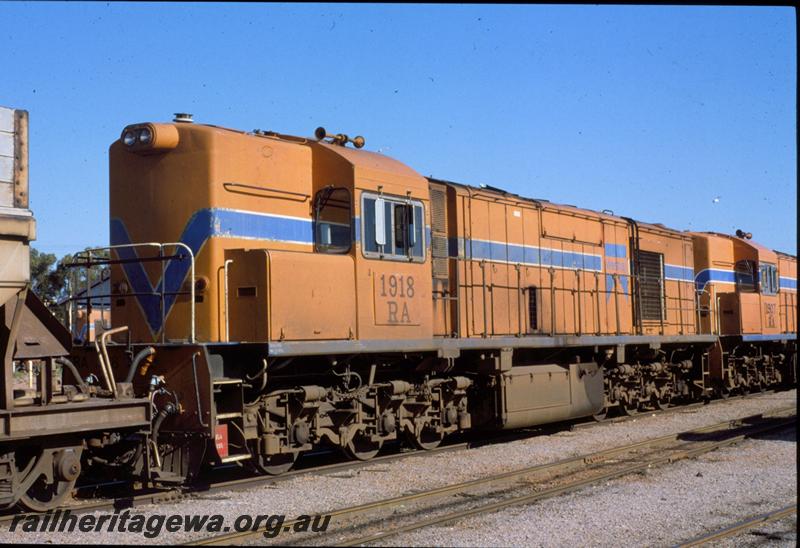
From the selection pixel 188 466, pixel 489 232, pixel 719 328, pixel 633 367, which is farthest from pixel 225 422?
pixel 719 328

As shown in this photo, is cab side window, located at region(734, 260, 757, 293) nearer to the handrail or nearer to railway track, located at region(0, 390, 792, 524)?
railway track, located at region(0, 390, 792, 524)

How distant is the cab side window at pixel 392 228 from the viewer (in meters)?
11.5

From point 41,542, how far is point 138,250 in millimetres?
4308

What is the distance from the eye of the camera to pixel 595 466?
11898mm

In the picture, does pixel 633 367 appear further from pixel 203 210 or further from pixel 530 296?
pixel 203 210

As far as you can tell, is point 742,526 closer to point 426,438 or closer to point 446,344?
point 446,344

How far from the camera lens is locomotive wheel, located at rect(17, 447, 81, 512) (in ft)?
28.2

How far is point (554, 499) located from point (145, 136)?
6.48 meters

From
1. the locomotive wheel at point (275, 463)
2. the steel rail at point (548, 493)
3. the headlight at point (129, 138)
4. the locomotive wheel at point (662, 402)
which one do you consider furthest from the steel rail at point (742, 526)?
the locomotive wheel at point (662, 402)

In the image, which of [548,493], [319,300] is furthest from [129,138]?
[548,493]

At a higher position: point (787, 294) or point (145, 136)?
point (145, 136)

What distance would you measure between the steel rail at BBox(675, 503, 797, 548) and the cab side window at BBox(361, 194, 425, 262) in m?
5.47

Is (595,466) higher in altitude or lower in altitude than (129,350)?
lower

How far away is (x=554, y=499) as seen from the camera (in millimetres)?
9570
